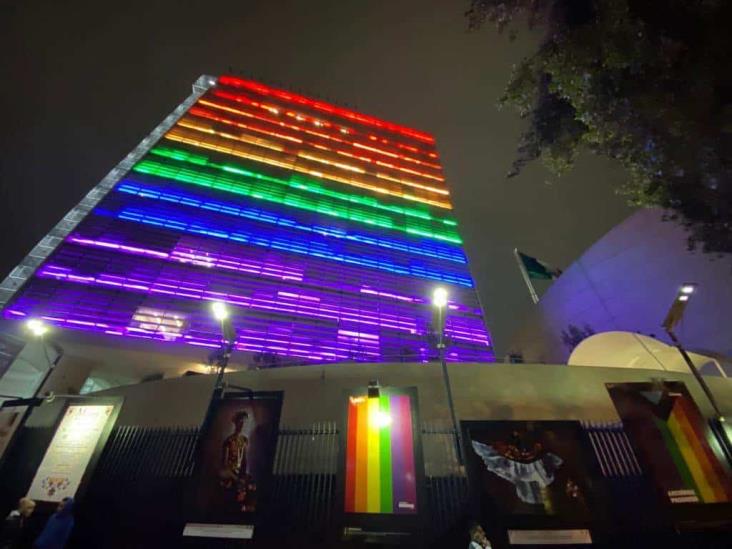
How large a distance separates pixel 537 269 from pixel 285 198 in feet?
60.2

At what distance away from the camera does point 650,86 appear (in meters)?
8.25

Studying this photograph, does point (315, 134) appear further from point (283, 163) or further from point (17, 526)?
point (17, 526)

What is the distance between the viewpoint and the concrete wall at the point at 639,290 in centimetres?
1220

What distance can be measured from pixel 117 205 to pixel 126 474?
17021 millimetres

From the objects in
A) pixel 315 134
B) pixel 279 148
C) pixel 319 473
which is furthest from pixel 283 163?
pixel 319 473

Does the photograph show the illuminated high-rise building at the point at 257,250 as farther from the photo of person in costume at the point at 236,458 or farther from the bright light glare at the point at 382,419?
the photo of person in costume at the point at 236,458

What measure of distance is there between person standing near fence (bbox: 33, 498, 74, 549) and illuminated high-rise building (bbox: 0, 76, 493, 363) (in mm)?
8643

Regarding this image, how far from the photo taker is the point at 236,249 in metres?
19.7

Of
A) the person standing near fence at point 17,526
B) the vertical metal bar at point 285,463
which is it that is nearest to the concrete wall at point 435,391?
the vertical metal bar at point 285,463

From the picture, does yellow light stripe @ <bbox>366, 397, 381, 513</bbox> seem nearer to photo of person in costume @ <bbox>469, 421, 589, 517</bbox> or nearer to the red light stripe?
photo of person in costume @ <bbox>469, 421, 589, 517</bbox>

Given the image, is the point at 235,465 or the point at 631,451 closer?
the point at 235,465

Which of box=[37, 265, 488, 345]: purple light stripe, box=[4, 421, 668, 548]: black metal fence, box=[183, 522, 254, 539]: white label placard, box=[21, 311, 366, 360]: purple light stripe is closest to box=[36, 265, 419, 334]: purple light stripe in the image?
box=[37, 265, 488, 345]: purple light stripe

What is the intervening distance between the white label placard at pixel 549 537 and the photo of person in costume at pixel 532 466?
10.9 inches

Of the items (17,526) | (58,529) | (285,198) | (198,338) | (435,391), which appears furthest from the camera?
(285,198)
